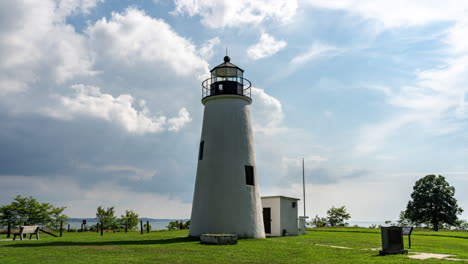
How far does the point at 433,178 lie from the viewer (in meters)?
52.5

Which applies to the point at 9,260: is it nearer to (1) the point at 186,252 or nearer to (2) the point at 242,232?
(1) the point at 186,252

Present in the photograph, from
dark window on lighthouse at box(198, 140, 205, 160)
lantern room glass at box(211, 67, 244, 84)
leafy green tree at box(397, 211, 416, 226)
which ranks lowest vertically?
leafy green tree at box(397, 211, 416, 226)

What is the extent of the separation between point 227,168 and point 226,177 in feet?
1.81

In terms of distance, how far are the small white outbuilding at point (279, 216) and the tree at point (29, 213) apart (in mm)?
26583

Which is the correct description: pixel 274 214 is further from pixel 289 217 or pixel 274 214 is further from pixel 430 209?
pixel 430 209

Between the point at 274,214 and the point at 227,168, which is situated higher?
the point at 227,168

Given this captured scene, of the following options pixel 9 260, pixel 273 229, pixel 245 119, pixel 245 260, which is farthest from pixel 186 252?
pixel 273 229

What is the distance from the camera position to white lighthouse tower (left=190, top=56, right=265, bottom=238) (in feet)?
70.5

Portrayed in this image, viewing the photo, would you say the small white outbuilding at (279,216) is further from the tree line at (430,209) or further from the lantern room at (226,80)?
the tree line at (430,209)

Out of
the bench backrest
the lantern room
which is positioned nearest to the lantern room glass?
the lantern room

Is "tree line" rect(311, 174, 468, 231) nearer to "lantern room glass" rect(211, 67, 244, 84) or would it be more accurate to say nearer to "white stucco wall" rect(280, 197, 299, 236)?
"white stucco wall" rect(280, 197, 299, 236)

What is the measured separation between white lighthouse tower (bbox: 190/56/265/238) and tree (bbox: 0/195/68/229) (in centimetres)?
2612

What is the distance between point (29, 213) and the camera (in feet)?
131

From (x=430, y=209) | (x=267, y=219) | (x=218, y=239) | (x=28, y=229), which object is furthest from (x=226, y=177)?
(x=430, y=209)
